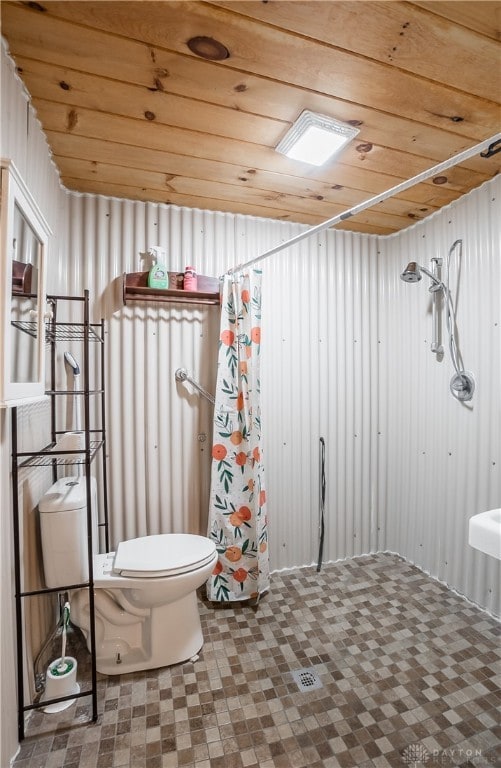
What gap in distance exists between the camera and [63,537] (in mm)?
1487

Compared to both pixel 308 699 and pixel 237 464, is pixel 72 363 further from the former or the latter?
pixel 308 699

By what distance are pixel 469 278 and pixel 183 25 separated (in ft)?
6.05

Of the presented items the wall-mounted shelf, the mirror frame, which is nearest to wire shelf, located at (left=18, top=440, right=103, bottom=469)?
the mirror frame

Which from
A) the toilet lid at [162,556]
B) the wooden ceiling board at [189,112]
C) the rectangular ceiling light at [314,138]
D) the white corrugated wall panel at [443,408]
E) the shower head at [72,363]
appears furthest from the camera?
the white corrugated wall panel at [443,408]

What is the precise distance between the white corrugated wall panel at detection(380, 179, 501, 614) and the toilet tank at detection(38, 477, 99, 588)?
6.80ft

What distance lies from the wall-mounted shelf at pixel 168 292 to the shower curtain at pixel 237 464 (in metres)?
0.11

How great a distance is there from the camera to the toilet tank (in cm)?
148

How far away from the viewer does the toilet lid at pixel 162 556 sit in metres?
1.59

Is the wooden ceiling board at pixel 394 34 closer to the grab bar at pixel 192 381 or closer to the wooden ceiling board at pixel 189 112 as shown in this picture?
the wooden ceiling board at pixel 189 112

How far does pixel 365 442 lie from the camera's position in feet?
8.72

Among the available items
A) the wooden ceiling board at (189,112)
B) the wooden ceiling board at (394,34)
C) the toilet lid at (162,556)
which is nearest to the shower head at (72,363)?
the toilet lid at (162,556)

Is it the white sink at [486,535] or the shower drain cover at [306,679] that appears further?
the shower drain cover at [306,679]

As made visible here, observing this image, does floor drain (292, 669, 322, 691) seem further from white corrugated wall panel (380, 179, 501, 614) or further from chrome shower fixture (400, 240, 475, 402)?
chrome shower fixture (400, 240, 475, 402)

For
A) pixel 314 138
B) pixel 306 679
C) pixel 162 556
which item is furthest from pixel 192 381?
pixel 306 679
